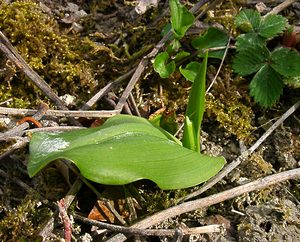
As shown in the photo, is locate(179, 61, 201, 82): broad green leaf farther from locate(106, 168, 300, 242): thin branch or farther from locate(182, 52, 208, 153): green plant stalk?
locate(106, 168, 300, 242): thin branch

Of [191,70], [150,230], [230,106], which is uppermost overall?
[191,70]

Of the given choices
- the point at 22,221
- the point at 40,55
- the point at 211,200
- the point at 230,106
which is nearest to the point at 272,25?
the point at 230,106

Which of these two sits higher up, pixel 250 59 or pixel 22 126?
pixel 250 59

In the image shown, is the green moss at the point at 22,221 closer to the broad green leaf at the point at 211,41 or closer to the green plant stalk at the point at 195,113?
the green plant stalk at the point at 195,113

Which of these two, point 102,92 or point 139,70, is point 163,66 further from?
point 102,92

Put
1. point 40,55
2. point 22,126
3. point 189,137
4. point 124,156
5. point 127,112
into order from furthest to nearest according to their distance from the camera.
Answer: point 40,55 < point 127,112 < point 22,126 < point 189,137 < point 124,156

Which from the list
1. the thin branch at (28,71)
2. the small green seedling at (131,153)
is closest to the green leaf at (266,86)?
the small green seedling at (131,153)

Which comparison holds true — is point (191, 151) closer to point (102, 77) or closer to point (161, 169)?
point (161, 169)
